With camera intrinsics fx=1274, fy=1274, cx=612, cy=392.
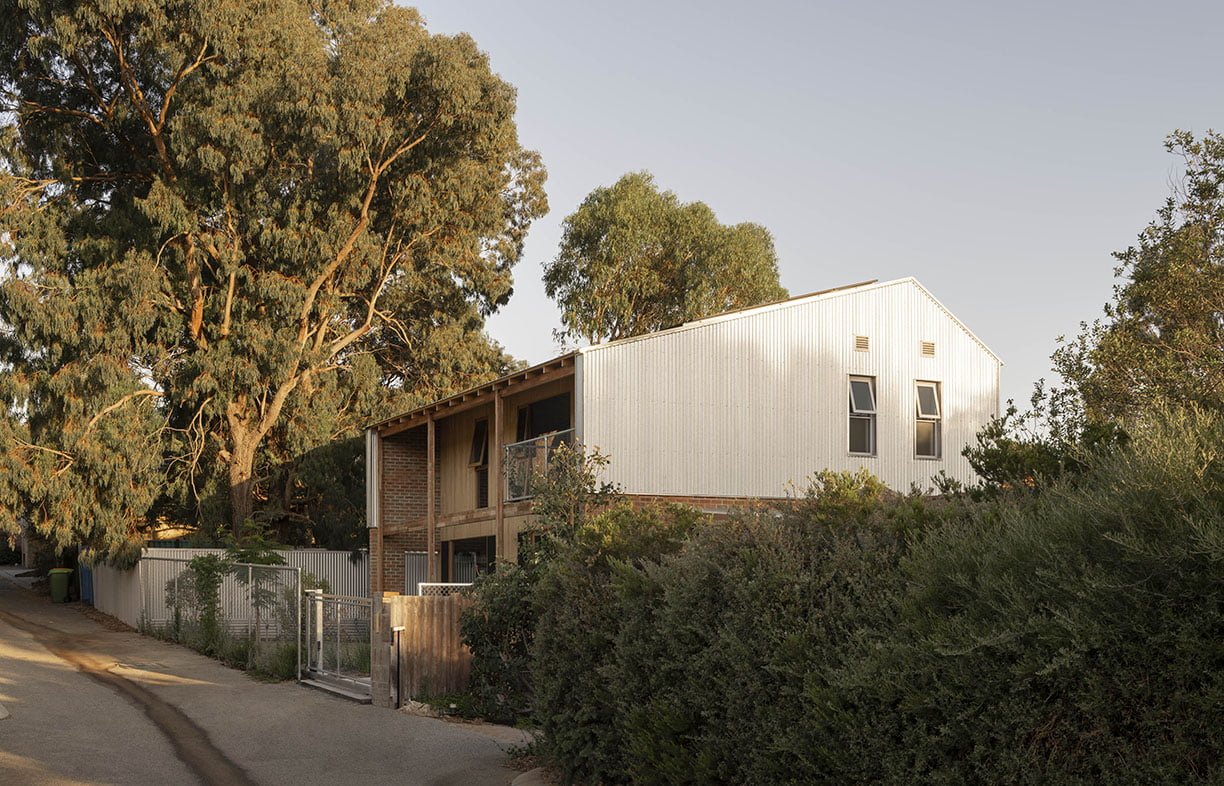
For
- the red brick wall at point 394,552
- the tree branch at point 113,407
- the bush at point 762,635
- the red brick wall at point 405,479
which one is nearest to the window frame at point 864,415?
the red brick wall at point 405,479

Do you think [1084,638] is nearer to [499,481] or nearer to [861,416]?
[861,416]

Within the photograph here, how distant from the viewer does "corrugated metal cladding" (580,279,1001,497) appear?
71.9 feet

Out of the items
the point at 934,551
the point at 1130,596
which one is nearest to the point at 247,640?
the point at 934,551

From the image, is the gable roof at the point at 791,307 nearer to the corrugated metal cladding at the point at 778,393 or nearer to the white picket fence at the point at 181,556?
the corrugated metal cladding at the point at 778,393

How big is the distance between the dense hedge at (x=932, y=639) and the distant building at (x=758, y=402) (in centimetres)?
1191

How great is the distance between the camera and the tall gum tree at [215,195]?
3114cm

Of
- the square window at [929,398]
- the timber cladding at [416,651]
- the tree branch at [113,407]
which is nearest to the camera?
the timber cladding at [416,651]

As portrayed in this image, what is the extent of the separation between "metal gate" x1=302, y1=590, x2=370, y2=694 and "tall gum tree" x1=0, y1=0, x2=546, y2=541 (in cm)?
1385

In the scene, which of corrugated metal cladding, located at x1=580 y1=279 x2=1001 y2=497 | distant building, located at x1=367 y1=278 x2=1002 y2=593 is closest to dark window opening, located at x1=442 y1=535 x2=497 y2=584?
distant building, located at x1=367 y1=278 x2=1002 y2=593

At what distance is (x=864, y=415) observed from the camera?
2408cm

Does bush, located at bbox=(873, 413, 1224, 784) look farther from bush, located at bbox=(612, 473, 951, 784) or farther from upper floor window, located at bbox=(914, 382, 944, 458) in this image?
upper floor window, located at bbox=(914, 382, 944, 458)

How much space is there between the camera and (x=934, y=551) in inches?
264

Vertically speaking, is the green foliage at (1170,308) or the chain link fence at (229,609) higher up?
the green foliage at (1170,308)

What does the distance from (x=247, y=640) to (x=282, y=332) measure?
13151mm
